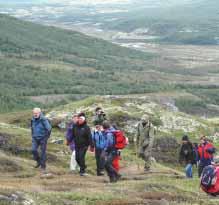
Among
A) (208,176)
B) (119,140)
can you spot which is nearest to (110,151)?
(119,140)

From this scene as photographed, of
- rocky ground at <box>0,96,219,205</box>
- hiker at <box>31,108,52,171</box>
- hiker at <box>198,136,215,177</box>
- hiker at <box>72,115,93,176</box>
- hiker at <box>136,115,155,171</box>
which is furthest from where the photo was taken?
hiker at <box>136,115,155,171</box>

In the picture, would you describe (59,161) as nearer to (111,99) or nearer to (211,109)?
(111,99)

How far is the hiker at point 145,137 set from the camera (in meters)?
29.3

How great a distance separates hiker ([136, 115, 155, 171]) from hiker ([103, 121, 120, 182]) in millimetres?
4532

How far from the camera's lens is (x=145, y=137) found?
96.8 feet

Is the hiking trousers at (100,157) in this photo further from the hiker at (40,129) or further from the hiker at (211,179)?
the hiker at (211,179)

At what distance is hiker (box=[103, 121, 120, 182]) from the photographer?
2467cm

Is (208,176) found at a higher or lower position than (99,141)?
higher

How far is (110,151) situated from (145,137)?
4.99 metres

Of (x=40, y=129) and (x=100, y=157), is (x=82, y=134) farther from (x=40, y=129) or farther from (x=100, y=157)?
(x=40, y=129)

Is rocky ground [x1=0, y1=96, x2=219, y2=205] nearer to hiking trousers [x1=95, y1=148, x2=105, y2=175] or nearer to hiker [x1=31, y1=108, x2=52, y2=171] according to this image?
hiking trousers [x1=95, y1=148, x2=105, y2=175]

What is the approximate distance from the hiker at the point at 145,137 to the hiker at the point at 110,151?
14.9 ft

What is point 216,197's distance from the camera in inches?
848

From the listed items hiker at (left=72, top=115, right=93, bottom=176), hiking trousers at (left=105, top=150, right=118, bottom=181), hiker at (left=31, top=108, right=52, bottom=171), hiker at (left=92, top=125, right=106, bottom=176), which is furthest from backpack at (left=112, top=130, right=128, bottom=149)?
hiker at (left=31, top=108, right=52, bottom=171)
